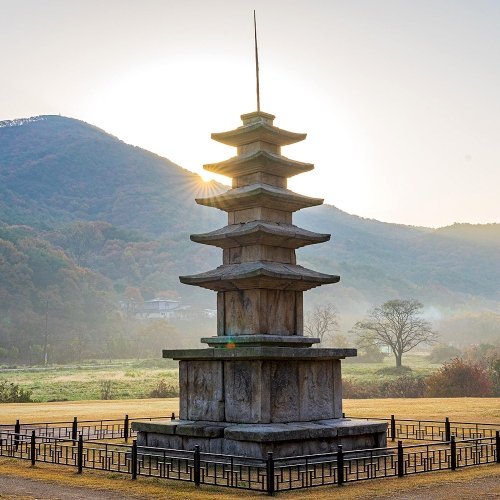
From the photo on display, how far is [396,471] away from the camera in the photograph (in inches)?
695

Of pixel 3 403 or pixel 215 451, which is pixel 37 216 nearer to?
pixel 3 403

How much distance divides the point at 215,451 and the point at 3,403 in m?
31.0

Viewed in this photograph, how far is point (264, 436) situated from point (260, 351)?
2382 mm

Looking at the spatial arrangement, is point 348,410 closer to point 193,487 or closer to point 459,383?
point 459,383

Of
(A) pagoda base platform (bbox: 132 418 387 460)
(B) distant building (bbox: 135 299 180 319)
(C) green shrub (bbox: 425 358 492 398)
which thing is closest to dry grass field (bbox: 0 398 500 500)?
(A) pagoda base platform (bbox: 132 418 387 460)

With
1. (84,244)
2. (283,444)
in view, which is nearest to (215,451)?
(283,444)

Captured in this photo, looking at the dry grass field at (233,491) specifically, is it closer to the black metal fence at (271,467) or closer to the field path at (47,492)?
the field path at (47,492)

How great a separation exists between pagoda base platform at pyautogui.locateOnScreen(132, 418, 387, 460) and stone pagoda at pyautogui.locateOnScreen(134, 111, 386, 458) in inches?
1.2

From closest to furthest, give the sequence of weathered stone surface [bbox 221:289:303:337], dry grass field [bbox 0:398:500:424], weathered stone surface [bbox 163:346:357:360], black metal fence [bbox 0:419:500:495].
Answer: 1. black metal fence [bbox 0:419:500:495]
2. weathered stone surface [bbox 163:346:357:360]
3. weathered stone surface [bbox 221:289:303:337]
4. dry grass field [bbox 0:398:500:424]

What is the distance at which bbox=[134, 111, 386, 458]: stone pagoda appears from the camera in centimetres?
2009

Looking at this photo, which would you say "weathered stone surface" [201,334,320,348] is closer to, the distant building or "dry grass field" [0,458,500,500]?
"dry grass field" [0,458,500,500]

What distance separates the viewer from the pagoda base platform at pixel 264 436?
1900 cm

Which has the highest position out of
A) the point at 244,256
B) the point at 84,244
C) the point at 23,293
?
the point at 84,244

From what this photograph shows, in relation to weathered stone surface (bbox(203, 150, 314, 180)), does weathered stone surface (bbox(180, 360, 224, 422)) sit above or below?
below
